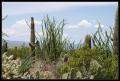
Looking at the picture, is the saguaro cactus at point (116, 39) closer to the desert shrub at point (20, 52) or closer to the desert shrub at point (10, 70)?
the desert shrub at point (10, 70)

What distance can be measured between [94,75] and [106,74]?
0.22 meters

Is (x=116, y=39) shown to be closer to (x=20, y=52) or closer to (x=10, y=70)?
(x=10, y=70)

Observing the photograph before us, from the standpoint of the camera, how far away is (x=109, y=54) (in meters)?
10.3

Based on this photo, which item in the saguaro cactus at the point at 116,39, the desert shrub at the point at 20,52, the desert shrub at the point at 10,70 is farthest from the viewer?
the desert shrub at the point at 20,52

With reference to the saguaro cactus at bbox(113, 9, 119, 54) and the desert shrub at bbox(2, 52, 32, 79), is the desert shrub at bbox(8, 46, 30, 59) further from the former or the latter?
the desert shrub at bbox(2, 52, 32, 79)

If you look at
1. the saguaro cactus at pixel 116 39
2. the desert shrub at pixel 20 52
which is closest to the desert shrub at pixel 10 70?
the saguaro cactus at pixel 116 39

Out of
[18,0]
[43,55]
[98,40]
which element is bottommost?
[43,55]

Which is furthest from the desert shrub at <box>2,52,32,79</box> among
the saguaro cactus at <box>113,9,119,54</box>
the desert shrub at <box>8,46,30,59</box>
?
the desert shrub at <box>8,46,30,59</box>

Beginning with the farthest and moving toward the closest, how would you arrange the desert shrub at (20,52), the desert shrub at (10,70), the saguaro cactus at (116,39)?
the desert shrub at (20,52)
the saguaro cactus at (116,39)
the desert shrub at (10,70)

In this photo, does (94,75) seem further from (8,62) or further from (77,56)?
(8,62)

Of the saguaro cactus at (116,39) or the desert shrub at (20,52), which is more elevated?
the saguaro cactus at (116,39)

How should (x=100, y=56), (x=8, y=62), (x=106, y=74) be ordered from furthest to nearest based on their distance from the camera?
1. (x=100, y=56)
2. (x=8, y=62)
3. (x=106, y=74)

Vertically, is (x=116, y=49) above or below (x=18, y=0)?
below

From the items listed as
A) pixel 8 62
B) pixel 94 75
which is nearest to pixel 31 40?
pixel 8 62
